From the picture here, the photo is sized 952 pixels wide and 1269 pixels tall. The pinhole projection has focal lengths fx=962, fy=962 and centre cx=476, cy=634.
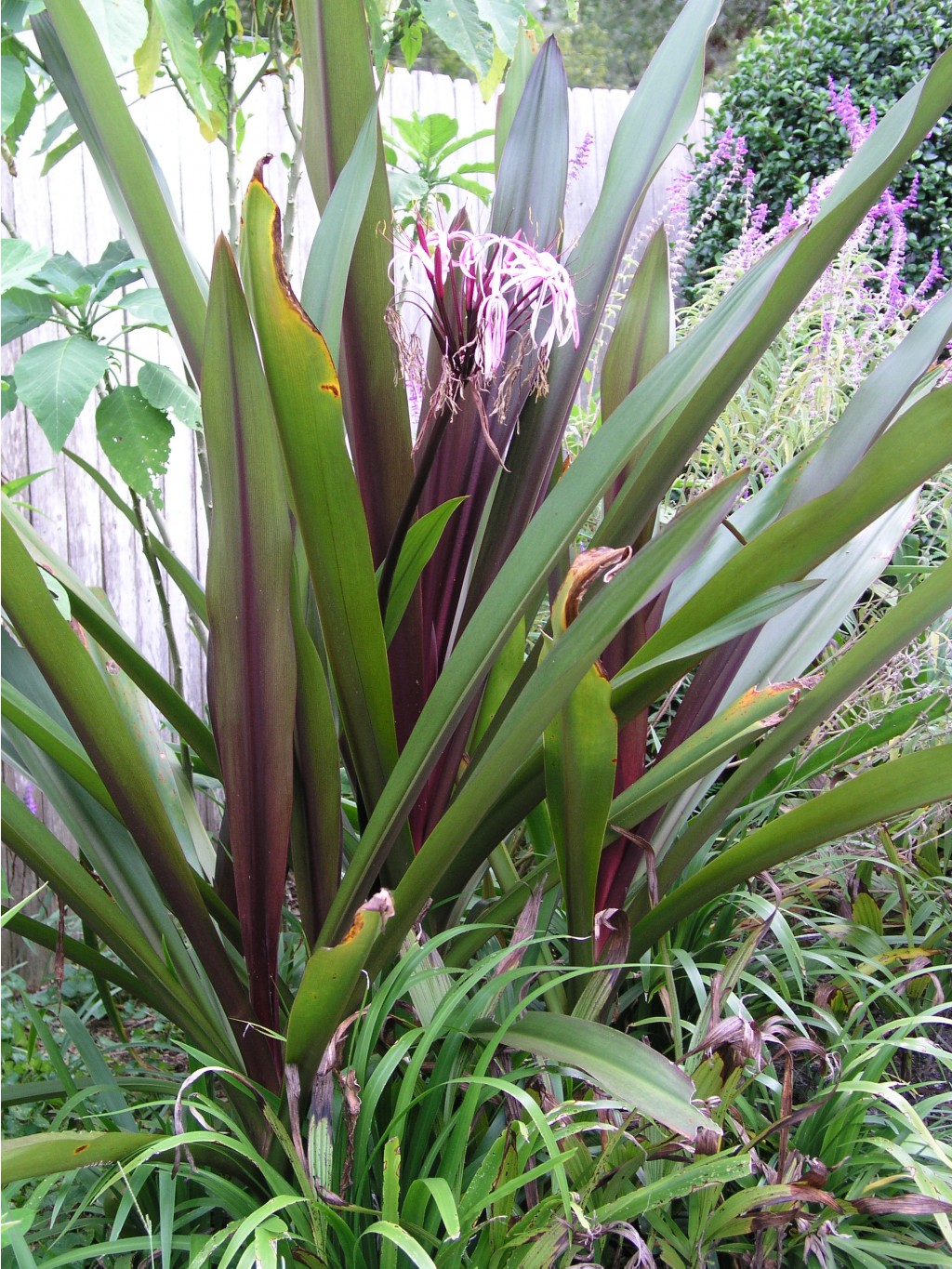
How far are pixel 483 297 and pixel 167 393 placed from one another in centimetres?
74

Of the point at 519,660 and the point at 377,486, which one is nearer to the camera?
the point at 377,486

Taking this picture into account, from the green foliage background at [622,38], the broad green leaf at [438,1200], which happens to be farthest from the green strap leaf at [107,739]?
the green foliage background at [622,38]

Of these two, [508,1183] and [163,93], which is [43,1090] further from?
[163,93]

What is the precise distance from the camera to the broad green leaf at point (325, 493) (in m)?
0.71

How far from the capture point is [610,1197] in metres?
0.90

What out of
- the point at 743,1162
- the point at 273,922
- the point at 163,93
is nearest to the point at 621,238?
the point at 273,922

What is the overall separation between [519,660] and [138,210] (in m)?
0.64

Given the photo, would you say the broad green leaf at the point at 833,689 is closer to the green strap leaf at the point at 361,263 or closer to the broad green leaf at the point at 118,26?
the green strap leaf at the point at 361,263

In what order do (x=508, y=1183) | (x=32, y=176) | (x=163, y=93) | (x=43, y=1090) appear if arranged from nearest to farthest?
(x=508, y=1183), (x=43, y=1090), (x=32, y=176), (x=163, y=93)

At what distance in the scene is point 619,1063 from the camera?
729 mm

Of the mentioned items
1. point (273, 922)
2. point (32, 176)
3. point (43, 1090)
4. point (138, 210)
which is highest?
point (32, 176)

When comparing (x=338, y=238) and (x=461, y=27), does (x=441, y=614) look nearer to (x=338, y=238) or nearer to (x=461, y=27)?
(x=338, y=238)

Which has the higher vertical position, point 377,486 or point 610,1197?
point 377,486

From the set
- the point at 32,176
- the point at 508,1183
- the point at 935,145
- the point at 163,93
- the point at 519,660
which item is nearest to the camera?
the point at 508,1183
